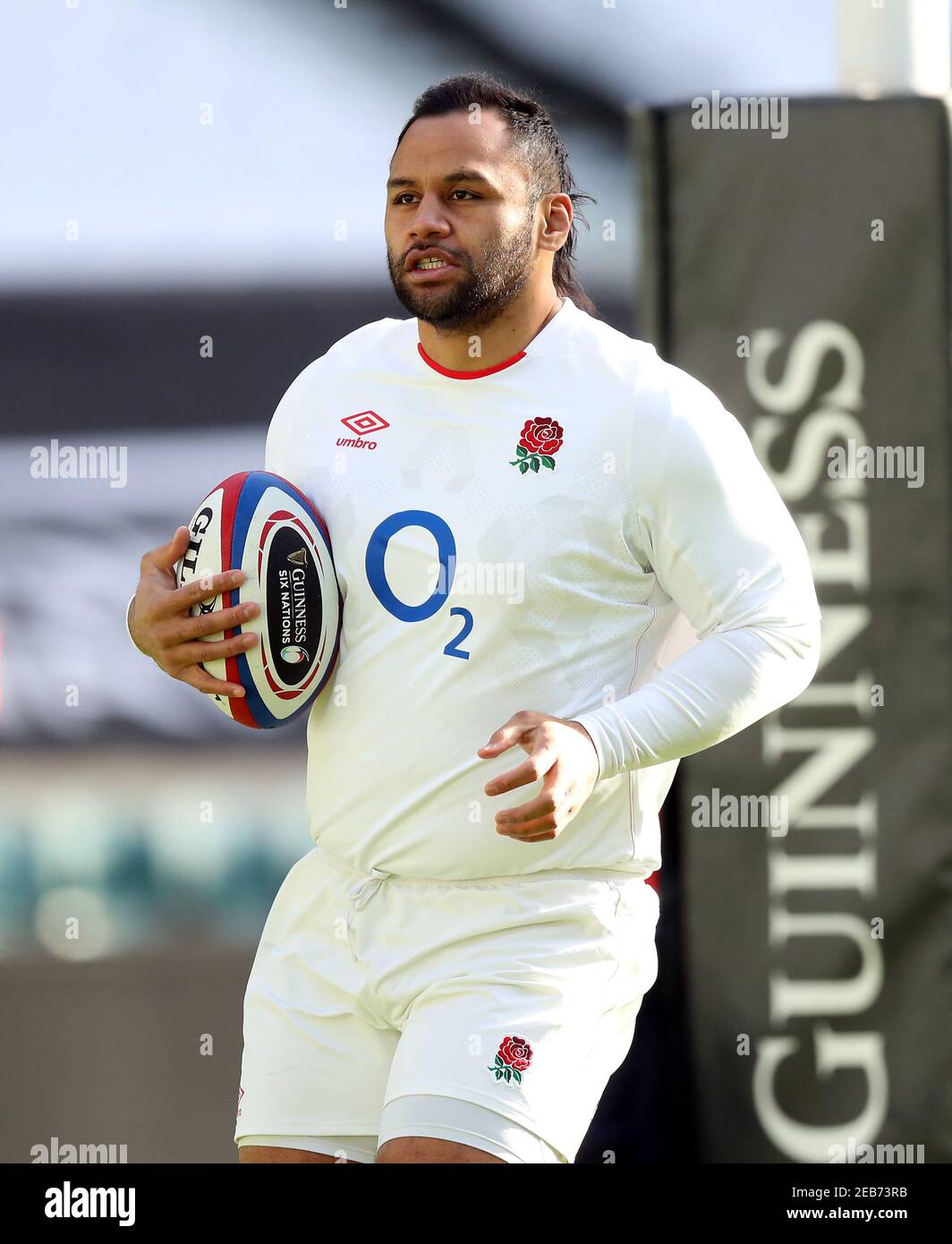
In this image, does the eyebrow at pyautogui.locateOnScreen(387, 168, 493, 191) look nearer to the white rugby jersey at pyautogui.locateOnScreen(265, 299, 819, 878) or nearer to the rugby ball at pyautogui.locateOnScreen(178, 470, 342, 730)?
the white rugby jersey at pyautogui.locateOnScreen(265, 299, 819, 878)

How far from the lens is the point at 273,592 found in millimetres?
2049

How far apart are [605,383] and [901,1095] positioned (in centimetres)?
179

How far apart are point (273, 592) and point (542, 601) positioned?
368 mm

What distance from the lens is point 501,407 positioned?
2096 mm

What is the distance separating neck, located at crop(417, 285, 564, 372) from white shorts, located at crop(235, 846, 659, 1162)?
73 centimetres

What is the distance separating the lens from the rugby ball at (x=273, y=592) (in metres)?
2.04

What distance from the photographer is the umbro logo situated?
2141 millimetres

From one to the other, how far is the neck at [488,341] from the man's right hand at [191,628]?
1.43ft

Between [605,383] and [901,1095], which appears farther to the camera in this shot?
[901,1095]

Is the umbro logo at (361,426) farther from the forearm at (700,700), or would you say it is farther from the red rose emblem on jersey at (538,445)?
the forearm at (700,700)

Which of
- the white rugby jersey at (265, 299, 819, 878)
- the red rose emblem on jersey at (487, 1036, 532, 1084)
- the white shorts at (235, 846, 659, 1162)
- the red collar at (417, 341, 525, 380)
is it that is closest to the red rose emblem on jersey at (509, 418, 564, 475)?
the white rugby jersey at (265, 299, 819, 878)

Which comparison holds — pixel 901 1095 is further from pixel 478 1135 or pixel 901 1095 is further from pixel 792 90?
pixel 792 90

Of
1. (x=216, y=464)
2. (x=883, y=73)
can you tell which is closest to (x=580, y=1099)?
(x=216, y=464)

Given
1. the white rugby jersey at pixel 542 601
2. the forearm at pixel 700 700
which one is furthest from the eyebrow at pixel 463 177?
the forearm at pixel 700 700
